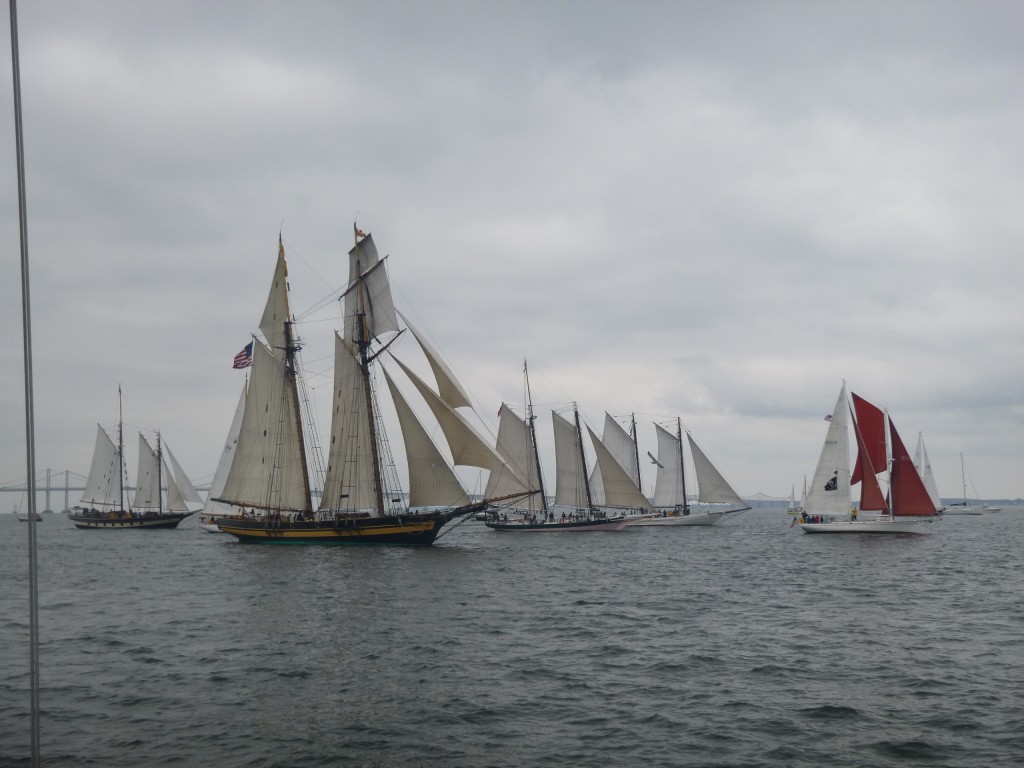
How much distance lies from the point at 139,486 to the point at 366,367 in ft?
216

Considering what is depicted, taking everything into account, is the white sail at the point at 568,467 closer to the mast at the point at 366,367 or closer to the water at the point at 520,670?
the mast at the point at 366,367

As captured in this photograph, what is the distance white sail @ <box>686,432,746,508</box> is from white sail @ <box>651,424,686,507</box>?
2.40 m

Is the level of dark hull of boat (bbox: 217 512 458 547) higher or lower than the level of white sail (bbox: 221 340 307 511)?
lower

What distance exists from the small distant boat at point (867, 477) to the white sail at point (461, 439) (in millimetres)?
36041

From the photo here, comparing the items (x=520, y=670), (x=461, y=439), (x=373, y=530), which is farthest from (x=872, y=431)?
(x=520, y=670)

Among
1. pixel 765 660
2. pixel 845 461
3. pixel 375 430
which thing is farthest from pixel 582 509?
pixel 765 660

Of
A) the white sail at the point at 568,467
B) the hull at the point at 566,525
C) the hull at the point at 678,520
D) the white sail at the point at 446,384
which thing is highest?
the white sail at the point at 446,384

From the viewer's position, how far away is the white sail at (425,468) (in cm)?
5625

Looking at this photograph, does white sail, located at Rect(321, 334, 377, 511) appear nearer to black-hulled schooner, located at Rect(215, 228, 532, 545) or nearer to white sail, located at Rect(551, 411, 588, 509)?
black-hulled schooner, located at Rect(215, 228, 532, 545)

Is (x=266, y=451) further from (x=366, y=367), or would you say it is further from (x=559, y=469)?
(x=559, y=469)

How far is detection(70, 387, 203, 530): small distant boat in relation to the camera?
10798 cm

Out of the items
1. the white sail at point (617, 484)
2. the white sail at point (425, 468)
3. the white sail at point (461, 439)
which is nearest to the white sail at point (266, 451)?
the white sail at point (425, 468)

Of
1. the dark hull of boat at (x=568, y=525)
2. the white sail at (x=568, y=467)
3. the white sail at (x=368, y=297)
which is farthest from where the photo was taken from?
the white sail at (x=568, y=467)

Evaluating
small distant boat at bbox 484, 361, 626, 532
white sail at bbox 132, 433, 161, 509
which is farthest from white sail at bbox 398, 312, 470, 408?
white sail at bbox 132, 433, 161, 509
